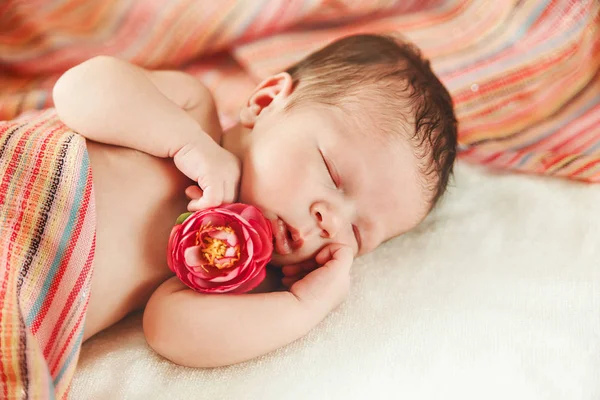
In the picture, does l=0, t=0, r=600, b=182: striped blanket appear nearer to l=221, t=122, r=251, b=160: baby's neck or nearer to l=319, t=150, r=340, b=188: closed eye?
l=221, t=122, r=251, b=160: baby's neck

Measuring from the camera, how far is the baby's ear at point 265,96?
1.04m

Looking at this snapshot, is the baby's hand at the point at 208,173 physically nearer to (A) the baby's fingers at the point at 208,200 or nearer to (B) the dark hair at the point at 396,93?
(A) the baby's fingers at the point at 208,200

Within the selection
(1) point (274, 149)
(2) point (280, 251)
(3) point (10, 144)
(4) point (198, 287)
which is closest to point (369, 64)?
(1) point (274, 149)

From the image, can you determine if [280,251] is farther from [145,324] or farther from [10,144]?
[10,144]

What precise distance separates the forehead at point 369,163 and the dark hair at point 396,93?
0.02 meters

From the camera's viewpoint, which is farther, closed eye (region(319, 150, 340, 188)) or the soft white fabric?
closed eye (region(319, 150, 340, 188))

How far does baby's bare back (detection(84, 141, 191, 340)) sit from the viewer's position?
2.91ft

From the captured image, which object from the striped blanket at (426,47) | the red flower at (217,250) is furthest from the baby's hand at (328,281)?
the striped blanket at (426,47)

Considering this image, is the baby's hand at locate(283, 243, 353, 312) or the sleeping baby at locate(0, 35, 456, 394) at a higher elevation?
the sleeping baby at locate(0, 35, 456, 394)

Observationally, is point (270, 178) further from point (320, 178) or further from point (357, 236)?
point (357, 236)

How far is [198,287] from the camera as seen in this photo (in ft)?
2.80

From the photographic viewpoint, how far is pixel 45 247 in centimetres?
78

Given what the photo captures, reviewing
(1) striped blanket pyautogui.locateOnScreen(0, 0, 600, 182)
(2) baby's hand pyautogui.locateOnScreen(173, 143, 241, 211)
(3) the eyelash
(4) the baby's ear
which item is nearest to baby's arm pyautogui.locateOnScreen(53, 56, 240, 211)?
(2) baby's hand pyautogui.locateOnScreen(173, 143, 241, 211)

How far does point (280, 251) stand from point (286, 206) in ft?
0.26
